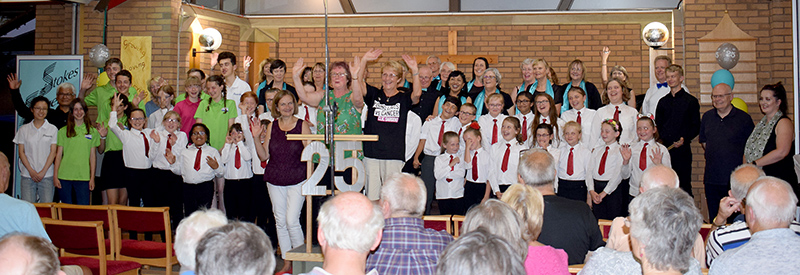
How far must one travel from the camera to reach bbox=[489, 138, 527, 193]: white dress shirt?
629cm

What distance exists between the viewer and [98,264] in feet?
14.0

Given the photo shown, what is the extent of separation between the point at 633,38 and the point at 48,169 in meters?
8.20

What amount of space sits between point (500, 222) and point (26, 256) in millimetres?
1638

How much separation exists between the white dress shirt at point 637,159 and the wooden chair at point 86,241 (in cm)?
440

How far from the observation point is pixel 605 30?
10398 millimetres

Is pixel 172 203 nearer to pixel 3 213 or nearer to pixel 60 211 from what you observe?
pixel 60 211

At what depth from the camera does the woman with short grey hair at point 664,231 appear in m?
2.33

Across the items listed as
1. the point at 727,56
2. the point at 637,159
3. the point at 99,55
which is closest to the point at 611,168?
the point at 637,159

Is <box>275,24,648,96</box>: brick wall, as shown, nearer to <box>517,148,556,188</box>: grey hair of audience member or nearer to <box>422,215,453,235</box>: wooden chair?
<box>422,215,453,235</box>: wooden chair

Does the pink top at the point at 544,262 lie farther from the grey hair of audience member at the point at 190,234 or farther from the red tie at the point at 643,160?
the red tie at the point at 643,160

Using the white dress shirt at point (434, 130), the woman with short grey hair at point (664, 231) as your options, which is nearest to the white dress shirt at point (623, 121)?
the white dress shirt at point (434, 130)

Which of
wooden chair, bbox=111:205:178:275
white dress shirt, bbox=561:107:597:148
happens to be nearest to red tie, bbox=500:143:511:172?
white dress shirt, bbox=561:107:597:148

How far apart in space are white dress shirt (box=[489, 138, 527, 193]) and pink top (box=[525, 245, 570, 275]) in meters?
3.30

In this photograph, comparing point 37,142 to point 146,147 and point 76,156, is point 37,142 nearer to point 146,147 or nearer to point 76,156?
point 76,156
